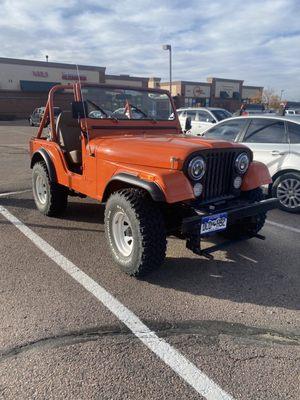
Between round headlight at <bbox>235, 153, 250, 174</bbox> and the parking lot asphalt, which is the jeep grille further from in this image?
the parking lot asphalt

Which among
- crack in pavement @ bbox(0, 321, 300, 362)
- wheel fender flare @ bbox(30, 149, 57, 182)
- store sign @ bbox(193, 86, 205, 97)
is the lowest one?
crack in pavement @ bbox(0, 321, 300, 362)

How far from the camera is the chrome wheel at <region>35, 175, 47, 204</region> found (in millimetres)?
5582

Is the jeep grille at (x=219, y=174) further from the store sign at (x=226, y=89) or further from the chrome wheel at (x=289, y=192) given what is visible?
the store sign at (x=226, y=89)

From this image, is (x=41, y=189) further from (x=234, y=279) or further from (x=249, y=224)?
(x=234, y=279)

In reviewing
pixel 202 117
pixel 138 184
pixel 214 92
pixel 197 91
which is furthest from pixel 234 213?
pixel 214 92

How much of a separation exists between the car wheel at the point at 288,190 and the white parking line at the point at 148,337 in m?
3.55

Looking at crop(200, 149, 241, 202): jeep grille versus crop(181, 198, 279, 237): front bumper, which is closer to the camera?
crop(181, 198, 279, 237): front bumper

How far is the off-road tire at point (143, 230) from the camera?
3449mm

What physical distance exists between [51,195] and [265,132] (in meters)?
3.77

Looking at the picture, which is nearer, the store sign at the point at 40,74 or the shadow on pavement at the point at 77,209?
the shadow on pavement at the point at 77,209

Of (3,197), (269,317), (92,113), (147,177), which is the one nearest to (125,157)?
(147,177)

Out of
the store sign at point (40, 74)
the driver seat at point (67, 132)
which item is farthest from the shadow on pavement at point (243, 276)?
the store sign at point (40, 74)

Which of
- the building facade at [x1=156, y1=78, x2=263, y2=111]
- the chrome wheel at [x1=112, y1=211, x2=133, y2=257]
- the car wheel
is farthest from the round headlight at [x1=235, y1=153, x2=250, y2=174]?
the building facade at [x1=156, y1=78, x2=263, y2=111]

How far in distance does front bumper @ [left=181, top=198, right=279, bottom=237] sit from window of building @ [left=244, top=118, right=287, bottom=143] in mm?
2548
